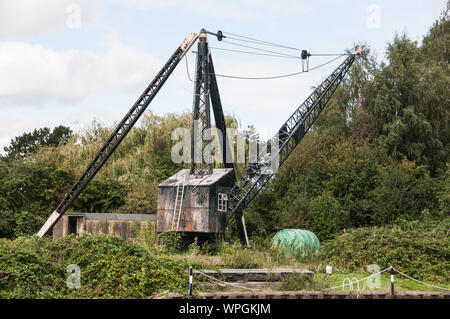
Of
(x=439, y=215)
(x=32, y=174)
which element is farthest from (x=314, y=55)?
(x=32, y=174)

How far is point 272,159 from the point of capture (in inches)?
1198

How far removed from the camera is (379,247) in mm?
21359

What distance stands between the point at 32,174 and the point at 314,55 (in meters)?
18.0

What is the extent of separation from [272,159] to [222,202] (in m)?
5.29

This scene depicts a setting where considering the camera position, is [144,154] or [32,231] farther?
[144,154]

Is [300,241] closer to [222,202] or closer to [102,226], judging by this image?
[222,202]

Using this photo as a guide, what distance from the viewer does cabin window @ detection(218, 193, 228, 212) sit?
85.5 ft

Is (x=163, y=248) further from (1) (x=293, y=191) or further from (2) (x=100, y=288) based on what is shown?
(1) (x=293, y=191)

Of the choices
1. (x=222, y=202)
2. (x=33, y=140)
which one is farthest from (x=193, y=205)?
(x=33, y=140)

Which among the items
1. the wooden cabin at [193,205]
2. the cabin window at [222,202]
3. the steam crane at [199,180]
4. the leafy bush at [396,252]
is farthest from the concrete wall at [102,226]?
the leafy bush at [396,252]

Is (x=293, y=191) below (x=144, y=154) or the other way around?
below

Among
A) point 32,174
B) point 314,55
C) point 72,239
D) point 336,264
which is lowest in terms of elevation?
point 336,264

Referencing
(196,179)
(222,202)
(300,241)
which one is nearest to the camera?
(300,241)

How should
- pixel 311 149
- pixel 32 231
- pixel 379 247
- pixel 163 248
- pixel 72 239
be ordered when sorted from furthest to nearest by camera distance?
pixel 311 149 → pixel 32 231 → pixel 163 248 → pixel 379 247 → pixel 72 239
